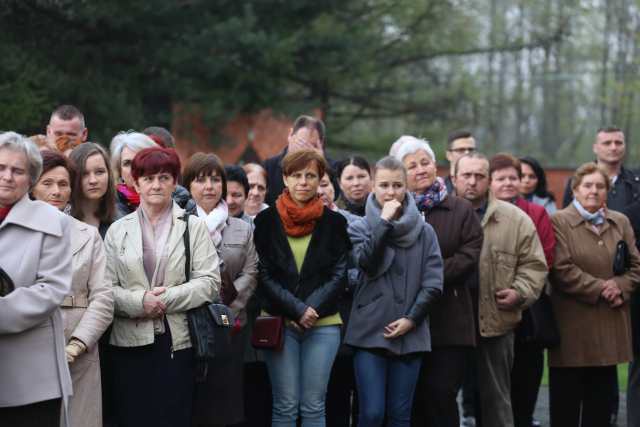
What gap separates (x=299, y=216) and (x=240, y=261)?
0.48 m

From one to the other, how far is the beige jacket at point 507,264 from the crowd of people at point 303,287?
1cm

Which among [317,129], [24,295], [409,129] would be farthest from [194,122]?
[24,295]

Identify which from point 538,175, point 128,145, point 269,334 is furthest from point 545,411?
point 128,145

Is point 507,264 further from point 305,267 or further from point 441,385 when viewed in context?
point 305,267

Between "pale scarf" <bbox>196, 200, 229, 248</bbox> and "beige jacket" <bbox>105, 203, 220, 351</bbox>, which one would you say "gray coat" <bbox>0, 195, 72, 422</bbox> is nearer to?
"beige jacket" <bbox>105, 203, 220, 351</bbox>

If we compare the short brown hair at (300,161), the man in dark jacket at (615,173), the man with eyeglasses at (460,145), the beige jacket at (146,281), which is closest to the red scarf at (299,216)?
the short brown hair at (300,161)

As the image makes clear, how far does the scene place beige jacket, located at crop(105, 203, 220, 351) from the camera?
18.9 feet

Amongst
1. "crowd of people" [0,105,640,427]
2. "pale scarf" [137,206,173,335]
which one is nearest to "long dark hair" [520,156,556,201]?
"crowd of people" [0,105,640,427]

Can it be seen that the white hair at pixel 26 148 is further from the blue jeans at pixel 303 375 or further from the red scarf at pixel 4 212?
the blue jeans at pixel 303 375

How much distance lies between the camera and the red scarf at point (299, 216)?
659cm

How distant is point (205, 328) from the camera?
585 cm

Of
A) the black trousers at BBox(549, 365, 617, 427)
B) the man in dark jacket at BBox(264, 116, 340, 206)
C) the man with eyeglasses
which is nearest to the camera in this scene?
the black trousers at BBox(549, 365, 617, 427)

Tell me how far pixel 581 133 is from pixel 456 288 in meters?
26.5

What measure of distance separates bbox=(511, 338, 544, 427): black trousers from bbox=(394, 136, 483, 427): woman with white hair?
39.6 inches
